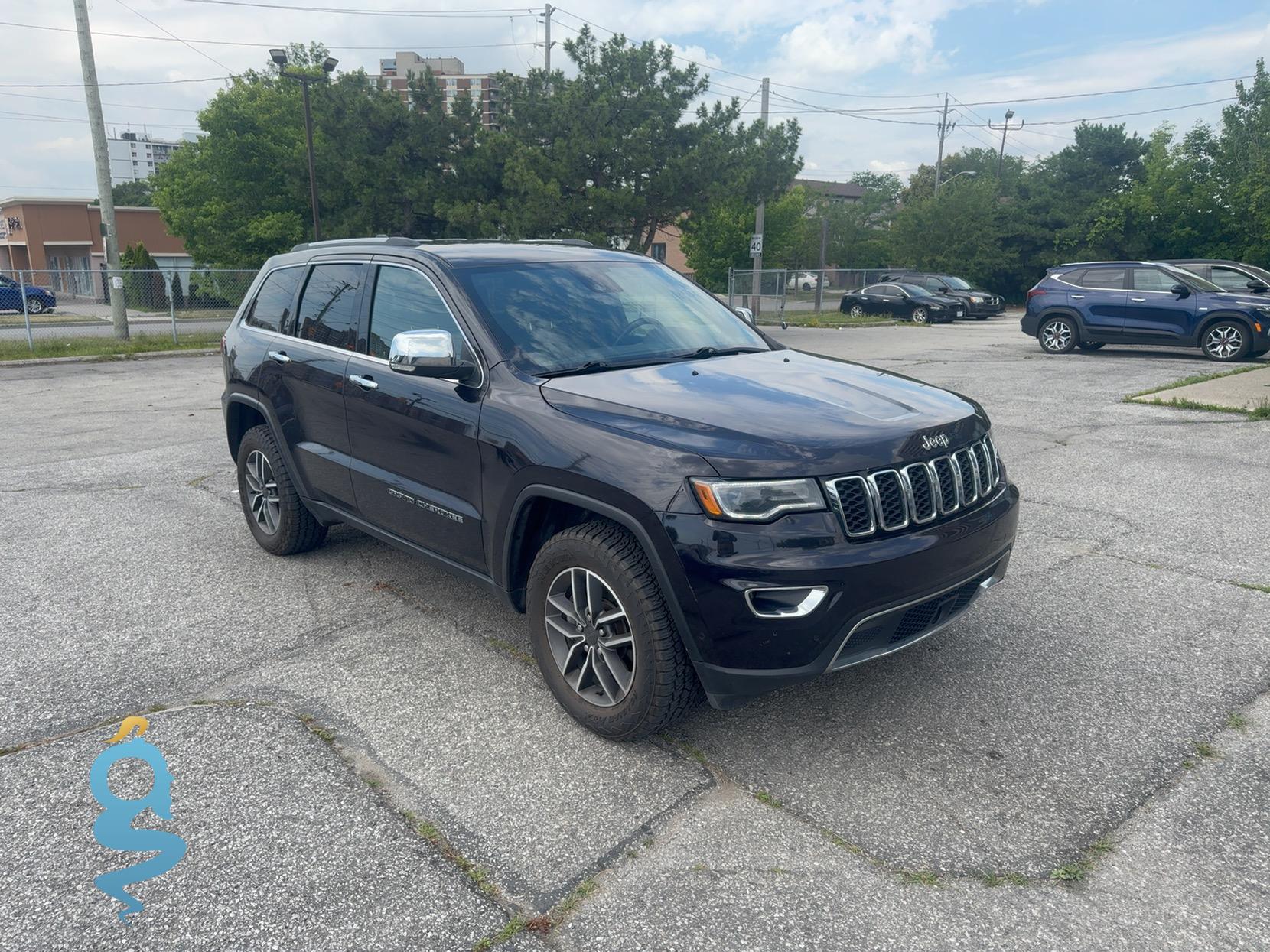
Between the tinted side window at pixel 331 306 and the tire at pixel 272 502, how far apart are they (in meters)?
0.75

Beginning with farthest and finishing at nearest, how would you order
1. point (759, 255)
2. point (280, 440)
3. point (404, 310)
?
point (759, 255) < point (280, 440) < point (404, 310)

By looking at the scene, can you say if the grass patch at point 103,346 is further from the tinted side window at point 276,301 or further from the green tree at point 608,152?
the tinted side window at point 276,301

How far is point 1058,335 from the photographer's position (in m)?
16.9

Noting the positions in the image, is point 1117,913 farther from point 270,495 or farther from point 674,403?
point 270,495

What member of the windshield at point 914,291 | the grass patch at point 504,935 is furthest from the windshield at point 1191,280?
the grass patch at point 504,935

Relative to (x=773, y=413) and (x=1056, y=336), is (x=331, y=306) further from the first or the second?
(x=1056, y=336)

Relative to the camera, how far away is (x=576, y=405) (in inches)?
134

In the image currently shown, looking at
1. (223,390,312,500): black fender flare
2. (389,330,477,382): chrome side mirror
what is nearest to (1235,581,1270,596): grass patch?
(389,330,477,382): chrome side mirror

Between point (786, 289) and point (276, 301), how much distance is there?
102 feet

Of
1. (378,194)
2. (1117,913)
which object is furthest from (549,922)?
(378,194)

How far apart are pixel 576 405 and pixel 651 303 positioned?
1.27m

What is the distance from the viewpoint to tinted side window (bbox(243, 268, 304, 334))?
520cm

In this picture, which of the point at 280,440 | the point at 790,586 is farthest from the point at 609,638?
the point at 280,440

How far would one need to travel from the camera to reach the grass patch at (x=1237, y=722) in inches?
136
